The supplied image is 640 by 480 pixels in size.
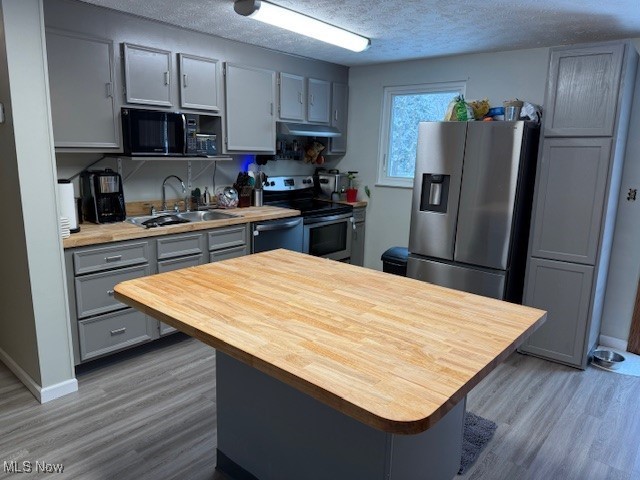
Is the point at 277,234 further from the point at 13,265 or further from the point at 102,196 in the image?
the point at 13,265

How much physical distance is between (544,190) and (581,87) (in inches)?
27.1

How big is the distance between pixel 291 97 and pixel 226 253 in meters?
1.65

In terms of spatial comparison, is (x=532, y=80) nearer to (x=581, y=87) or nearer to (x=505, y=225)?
(x=581, y=87)

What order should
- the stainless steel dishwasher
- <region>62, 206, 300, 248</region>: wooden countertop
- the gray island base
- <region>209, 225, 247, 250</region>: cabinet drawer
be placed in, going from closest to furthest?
the gray island base < <region>62, 206, 300, 248</region>: wooden countertop < <region>209, 225, 247, 250</region>: cabinet drawer < the stainless steel dishwasher

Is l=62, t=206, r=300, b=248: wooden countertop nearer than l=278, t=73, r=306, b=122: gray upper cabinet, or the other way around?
l=62, t=206, r=300, b=248: wooden countertop

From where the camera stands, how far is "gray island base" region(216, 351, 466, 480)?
146 cm

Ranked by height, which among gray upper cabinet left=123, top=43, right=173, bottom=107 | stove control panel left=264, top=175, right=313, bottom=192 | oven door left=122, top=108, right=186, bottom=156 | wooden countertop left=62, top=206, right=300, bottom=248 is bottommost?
wooden countertop left=62, top=206, right=300, bottom=248

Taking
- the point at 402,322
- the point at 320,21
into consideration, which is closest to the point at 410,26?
the point at 320,21

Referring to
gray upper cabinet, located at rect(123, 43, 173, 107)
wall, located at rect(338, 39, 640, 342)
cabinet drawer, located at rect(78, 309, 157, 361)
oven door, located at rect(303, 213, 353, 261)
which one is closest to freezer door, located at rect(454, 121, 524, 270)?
wall, located at rect(338, 39, 640, 342)

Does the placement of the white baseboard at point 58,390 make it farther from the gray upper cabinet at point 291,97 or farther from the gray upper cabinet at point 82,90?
the gray upper cabinet at point 291,97

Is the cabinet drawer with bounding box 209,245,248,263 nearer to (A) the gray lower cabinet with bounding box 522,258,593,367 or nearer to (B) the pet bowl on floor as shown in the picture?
(A) the gray lower cabinet with bounding box 522,258,593,367

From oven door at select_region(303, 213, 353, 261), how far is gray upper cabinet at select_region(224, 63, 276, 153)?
797mm

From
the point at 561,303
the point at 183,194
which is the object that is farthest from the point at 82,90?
the point at 561,303

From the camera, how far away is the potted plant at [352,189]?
4848 millimetres
